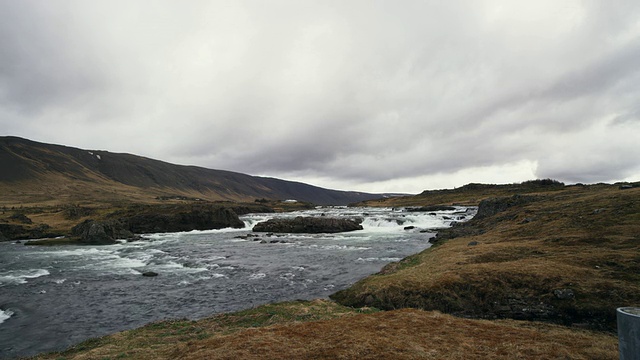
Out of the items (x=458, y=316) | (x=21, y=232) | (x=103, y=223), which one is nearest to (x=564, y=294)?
(x=458, y=316)

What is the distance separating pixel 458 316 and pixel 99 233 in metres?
70.0

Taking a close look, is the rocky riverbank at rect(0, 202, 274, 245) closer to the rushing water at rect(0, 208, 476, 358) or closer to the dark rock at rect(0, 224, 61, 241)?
the dark rock at rect(0, 224, 61, 241)

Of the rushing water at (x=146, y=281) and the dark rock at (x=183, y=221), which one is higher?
the dark rock at (x=183, y=221)

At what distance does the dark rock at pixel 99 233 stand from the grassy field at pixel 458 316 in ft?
188

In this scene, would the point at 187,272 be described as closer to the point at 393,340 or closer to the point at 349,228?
the point at 393,340

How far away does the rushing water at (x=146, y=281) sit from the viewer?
71.0 ft

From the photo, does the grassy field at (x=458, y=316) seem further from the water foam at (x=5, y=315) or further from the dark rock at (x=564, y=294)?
the water foam at (x=5, y=315)

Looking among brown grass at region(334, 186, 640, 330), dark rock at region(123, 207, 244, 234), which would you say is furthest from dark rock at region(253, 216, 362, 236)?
brown grass at region(334, 186, 640, 330)

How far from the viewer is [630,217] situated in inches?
1154

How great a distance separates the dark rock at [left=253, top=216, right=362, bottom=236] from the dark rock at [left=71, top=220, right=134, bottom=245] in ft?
105

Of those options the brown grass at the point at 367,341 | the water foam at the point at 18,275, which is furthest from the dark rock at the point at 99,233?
the brown grass at the point at 367,341

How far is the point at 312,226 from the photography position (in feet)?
273

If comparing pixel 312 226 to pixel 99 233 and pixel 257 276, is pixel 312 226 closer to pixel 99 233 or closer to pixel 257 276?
pixel 99 233

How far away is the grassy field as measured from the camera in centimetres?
1153
